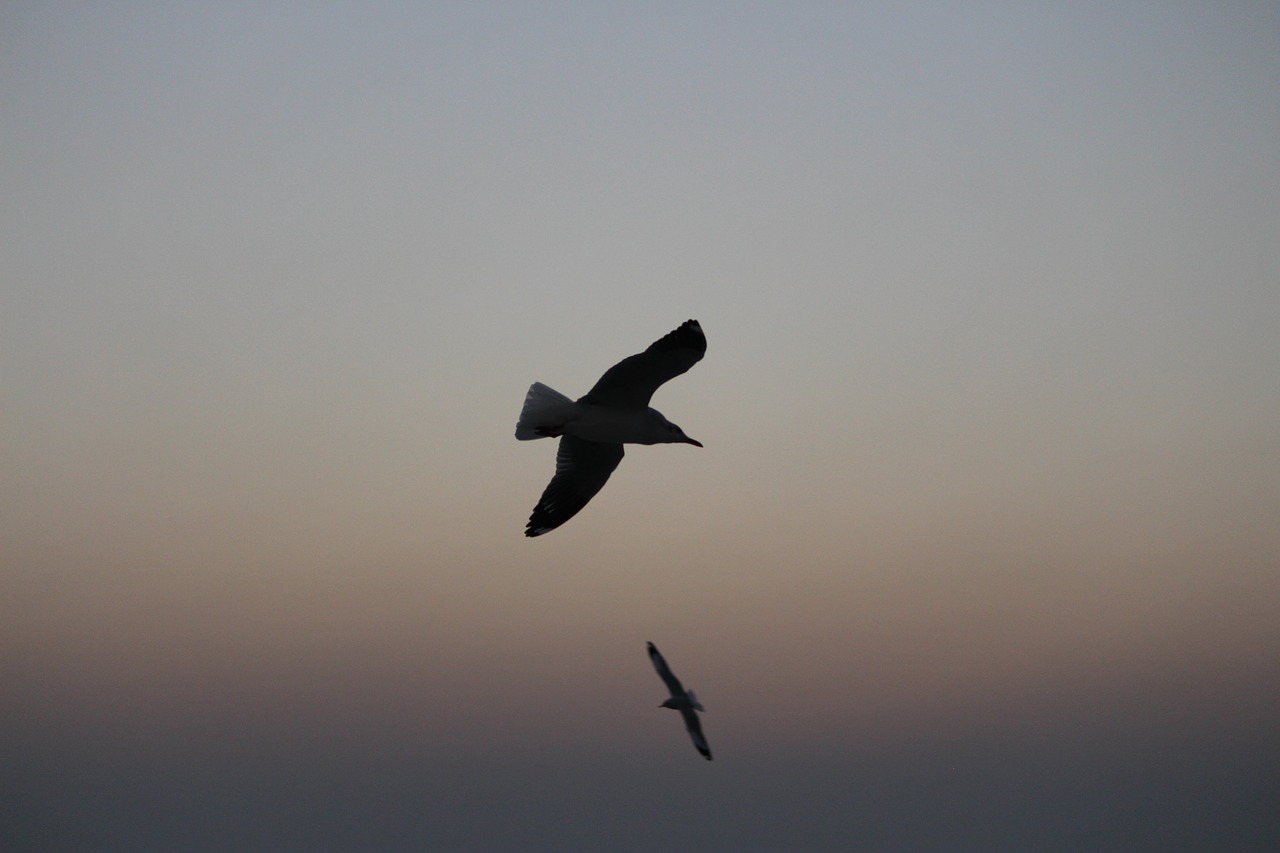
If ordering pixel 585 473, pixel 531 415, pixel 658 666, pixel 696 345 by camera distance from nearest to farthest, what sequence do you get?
1. pixel 696 345
2. pixel 531 415
3. pixel 585 473
4. pixel 658 666

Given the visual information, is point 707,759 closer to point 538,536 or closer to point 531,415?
point 538,536

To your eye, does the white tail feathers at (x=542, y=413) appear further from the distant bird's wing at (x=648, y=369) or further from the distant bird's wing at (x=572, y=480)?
the distant bird's wing at (x=572, y=480)

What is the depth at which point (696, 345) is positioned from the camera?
1147cm

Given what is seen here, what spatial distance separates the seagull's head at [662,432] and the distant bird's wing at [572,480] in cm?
90

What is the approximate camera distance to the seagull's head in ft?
41.7

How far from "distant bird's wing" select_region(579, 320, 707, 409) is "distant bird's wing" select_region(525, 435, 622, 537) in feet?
4.22

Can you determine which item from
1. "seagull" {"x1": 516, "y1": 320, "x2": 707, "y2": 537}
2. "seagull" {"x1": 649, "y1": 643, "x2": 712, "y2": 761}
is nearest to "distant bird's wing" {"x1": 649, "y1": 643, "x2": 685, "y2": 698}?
"seagull" {"x1": 649, "y1": 643, "x2": 712, "y2": 761}

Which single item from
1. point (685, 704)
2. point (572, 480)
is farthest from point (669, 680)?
point (572, 480)

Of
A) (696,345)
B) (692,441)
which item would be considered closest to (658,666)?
(692,441)

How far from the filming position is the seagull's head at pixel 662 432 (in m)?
12.7

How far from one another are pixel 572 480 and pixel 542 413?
1.47 meters

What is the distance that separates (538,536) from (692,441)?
2161 millimetres

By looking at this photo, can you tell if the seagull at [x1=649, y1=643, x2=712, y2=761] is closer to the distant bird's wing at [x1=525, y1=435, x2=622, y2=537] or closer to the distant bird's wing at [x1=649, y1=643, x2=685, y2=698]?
the distant bird's wing at [x1=649, y1=643, x2=685, y2=698]

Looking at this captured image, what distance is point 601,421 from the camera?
12594 mm
